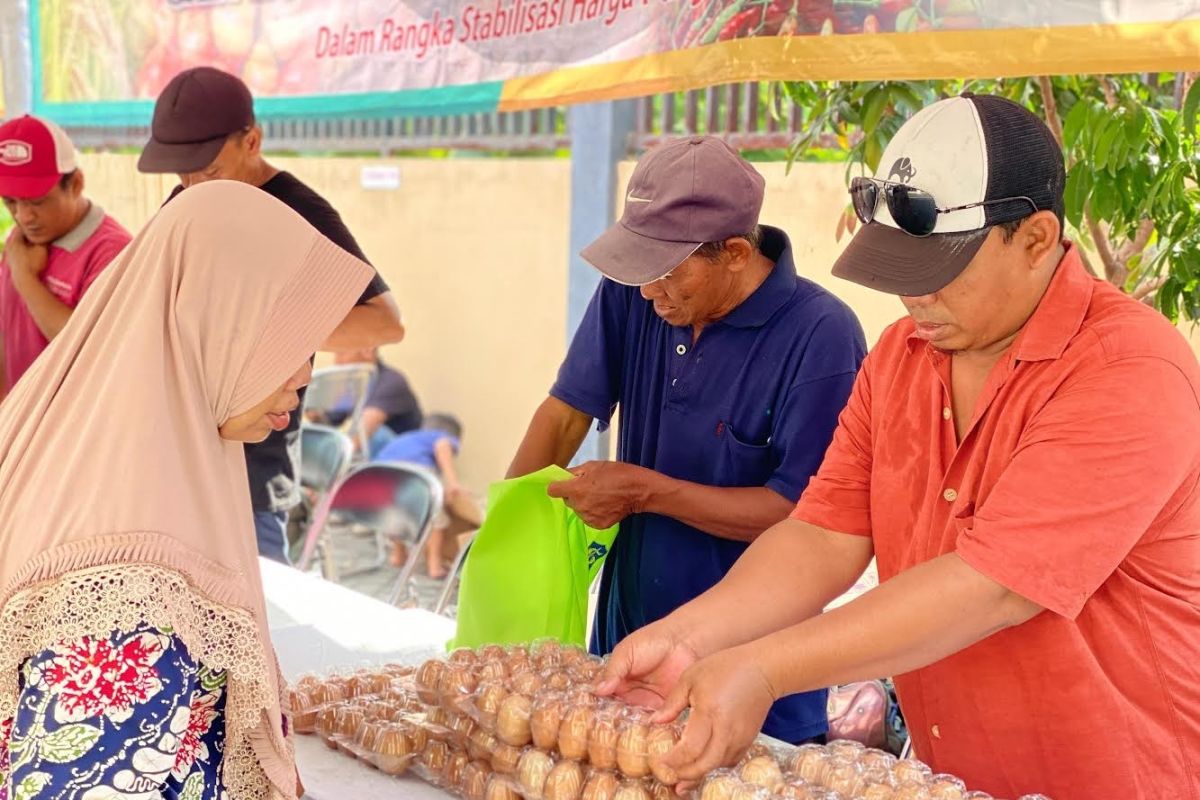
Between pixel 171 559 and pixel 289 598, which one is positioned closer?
pixel 171 559

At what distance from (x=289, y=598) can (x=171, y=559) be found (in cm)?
163

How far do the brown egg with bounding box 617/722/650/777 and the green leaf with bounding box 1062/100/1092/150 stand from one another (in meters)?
1.55

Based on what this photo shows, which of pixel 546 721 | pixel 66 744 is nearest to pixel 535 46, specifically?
pixel 546 721

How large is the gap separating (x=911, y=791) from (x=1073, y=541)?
1.20 feet

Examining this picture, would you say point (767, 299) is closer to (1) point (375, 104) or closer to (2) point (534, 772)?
(2) point (534, 772)

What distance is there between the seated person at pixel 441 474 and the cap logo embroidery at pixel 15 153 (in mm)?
2883

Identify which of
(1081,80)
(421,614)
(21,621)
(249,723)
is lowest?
(421,614)

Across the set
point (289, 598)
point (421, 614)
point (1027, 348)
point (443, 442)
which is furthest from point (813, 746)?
point (443, 442)

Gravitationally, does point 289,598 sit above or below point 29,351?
below

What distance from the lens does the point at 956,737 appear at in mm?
1734

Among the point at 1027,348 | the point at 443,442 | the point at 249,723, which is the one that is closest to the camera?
the point at 249,723

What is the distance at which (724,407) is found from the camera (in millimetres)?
2297

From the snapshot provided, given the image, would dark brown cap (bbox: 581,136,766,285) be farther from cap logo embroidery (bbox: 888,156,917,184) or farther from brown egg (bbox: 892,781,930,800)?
brown egg (bbox: 892,781,930,800)

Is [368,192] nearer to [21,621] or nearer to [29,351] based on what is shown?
[29,351]
